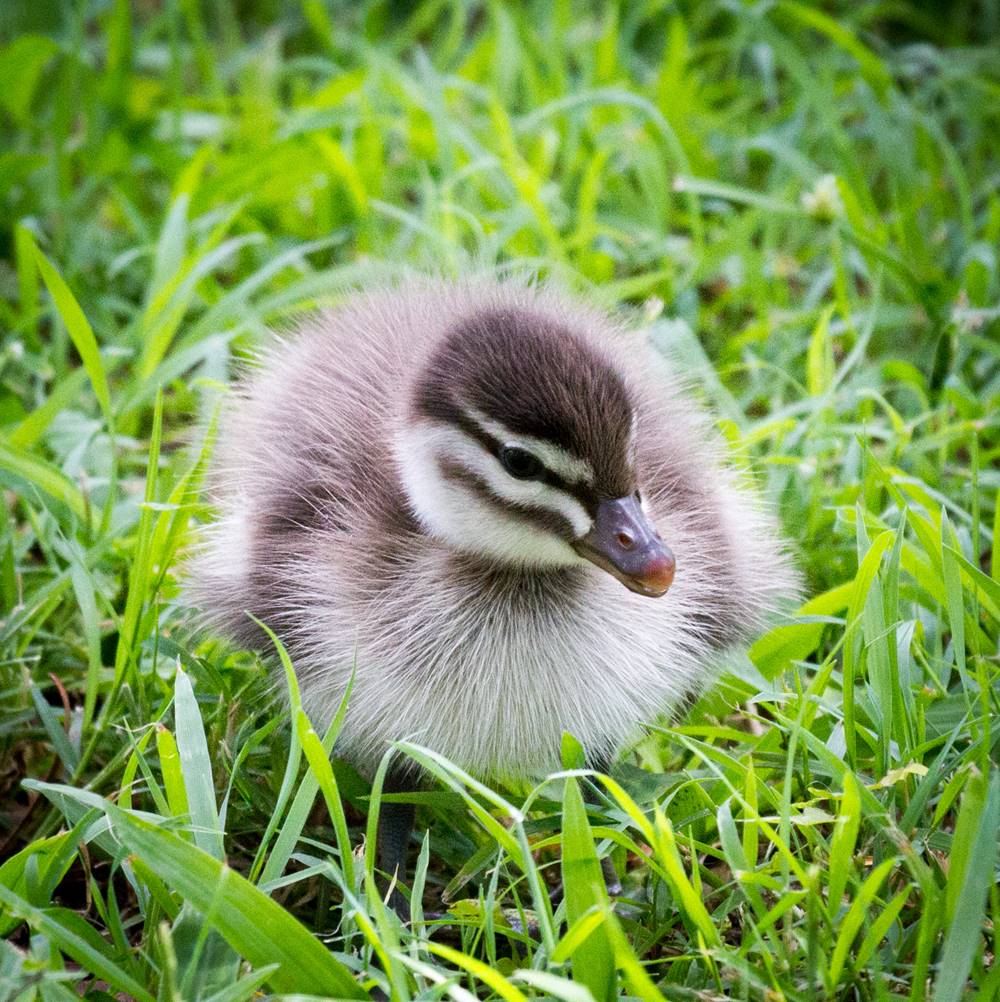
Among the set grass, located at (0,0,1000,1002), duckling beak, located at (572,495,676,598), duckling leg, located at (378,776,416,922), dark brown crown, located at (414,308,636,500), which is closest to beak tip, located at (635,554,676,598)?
Answer: duckling beak, located at (572,495,676,598)

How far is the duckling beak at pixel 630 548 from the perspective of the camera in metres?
1.80

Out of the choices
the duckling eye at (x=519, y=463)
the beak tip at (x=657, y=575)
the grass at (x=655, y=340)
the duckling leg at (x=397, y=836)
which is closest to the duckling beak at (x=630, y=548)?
the beak tip at (x=657, y=575)

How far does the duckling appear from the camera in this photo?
5.98ft

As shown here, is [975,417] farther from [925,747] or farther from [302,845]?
[302,845]

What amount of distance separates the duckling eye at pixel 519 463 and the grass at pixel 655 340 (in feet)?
1.28

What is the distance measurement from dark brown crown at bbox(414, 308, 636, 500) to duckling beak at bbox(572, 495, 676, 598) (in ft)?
0.10

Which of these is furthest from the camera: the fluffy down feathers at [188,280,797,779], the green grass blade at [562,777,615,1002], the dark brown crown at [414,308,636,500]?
the fluffy down feathers at [188,280,797,779]

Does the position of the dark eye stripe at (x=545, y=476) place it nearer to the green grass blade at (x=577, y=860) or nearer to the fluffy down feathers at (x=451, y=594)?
the fluffy down feathers at (x=451, y=594)

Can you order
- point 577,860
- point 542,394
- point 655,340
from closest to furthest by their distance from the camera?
point 577,860
point 542,394
point 655,340

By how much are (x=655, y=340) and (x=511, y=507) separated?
3.87 feet

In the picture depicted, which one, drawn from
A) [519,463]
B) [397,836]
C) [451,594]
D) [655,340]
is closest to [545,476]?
[519,463]

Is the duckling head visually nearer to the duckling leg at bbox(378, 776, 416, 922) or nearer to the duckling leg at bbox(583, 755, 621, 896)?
the duckling leg at bbox(583, 755, 621, 896)

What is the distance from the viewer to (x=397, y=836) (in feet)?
6.73

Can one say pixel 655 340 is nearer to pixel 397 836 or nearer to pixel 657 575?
pixel 657 575
